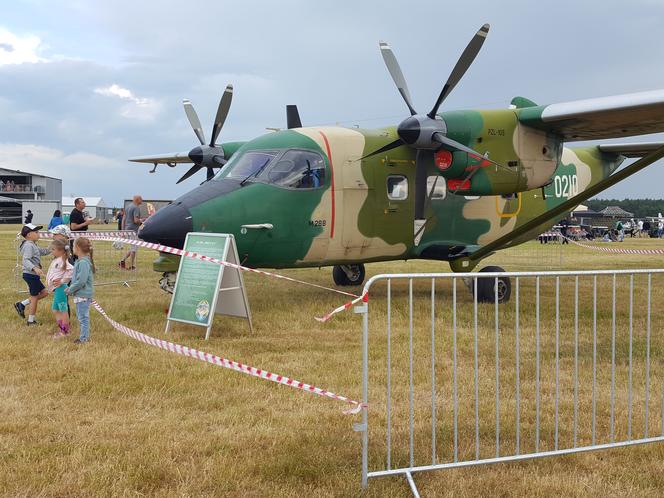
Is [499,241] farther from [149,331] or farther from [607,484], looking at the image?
[607,484]

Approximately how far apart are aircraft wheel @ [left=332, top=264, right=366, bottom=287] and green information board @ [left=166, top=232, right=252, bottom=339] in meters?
5.55

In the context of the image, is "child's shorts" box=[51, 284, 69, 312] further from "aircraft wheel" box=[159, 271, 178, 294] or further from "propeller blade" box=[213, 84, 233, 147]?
"propeller blade" box=[213, 84, 233, 147]

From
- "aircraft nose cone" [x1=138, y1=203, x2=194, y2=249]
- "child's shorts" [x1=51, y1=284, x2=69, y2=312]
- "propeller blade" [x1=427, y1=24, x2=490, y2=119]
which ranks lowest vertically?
"child's shorts" [x1=51, y1=284, x2=69, y2=312]

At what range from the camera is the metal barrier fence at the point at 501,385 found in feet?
13.4

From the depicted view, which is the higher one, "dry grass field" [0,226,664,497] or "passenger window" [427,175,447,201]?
"passenger window" [427,175,447,201]

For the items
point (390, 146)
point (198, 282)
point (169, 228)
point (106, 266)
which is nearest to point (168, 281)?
point (169, 228)

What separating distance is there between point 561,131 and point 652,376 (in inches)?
244

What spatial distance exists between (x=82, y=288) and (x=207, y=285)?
1.56 metres

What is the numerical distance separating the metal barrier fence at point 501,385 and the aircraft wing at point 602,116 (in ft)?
10.8

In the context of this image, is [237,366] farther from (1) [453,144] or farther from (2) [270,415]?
(1) [453,144]

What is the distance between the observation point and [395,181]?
37.6 feet

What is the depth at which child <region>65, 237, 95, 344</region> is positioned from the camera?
7574mm

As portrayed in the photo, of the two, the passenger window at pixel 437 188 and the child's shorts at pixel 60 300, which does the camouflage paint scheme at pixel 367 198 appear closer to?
the passenger window at pixel 437 188

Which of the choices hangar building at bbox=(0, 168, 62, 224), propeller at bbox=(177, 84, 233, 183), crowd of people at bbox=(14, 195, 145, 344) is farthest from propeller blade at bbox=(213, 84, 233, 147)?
hangar building at bbox=(0, 168, 62, 224)
